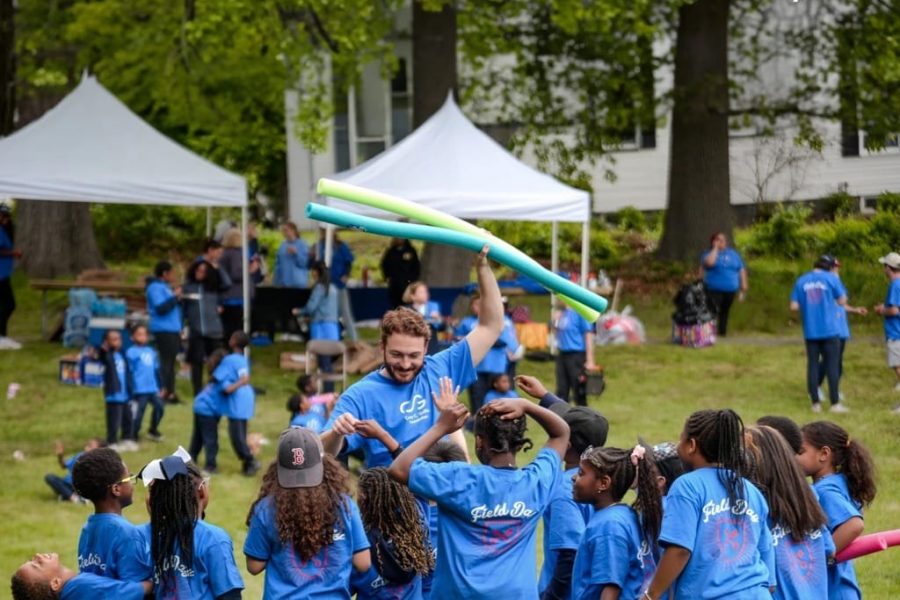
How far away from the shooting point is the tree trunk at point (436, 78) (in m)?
20.1

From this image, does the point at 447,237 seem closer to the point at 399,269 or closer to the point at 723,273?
the point at 399,269

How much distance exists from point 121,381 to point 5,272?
257 inches

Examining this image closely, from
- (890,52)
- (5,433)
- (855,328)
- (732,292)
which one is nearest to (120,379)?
(5,433)

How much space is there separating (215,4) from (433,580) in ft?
50.9

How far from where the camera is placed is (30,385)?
56.5 feet

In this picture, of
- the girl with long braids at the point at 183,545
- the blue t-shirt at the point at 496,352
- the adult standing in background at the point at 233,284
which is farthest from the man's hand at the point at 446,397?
the adult standing in background at the point at 233,284

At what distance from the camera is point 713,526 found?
204 inches

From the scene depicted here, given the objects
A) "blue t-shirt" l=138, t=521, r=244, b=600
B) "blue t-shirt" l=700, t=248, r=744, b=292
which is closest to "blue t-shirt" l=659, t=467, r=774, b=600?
"blue t-shirt" l=138, t=521, r=244, b=600

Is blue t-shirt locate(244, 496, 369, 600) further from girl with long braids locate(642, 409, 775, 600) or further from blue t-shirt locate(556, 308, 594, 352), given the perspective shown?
blue t-shirt locate(556, 308, 594, 352)

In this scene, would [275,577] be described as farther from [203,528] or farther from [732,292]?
[732,292]

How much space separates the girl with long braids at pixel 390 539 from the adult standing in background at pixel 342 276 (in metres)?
12.2

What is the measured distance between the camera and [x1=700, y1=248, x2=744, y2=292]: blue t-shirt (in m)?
19.5

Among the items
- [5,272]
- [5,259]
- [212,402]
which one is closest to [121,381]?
[212,402]

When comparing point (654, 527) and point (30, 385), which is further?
point (30, 385)
